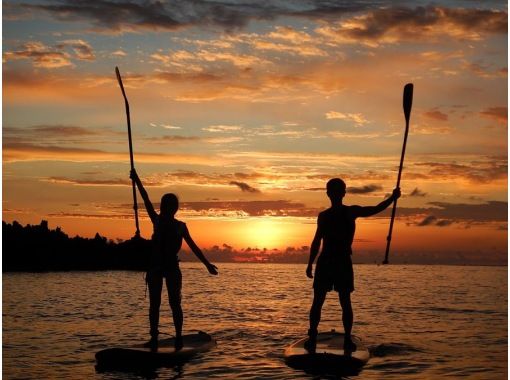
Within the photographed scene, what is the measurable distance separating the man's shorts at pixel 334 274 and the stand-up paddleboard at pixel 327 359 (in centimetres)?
137

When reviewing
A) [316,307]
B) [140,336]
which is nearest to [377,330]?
[140,336]

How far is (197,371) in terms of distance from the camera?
13.9 metres

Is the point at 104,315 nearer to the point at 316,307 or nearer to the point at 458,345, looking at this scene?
the point at 458,345

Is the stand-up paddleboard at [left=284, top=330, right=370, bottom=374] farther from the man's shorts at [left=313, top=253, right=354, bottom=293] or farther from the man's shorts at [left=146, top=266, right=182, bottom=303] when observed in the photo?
the man's shorts at [left=146, top=266, right=182, bottom=303]

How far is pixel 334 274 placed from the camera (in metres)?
12.7

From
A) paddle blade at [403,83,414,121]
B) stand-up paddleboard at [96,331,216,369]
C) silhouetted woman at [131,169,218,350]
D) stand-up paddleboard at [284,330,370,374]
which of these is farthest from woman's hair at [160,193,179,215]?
paddle blade at [403,83,414,121]

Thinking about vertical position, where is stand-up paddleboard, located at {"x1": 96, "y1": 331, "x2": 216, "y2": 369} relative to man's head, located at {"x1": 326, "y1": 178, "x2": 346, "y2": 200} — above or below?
below

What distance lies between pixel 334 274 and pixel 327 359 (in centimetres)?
166

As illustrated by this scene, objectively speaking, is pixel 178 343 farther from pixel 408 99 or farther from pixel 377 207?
pixel 408 99

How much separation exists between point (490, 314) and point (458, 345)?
14836 mm

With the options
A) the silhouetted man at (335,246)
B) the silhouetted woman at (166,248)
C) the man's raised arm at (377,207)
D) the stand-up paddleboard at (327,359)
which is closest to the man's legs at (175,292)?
the silhouetted woman at (166,248)

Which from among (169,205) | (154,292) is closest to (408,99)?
(169,205)

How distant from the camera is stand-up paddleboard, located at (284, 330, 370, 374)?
1313cm

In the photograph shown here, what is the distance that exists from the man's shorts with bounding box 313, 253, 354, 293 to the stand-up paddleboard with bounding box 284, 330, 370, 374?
1.37 m
